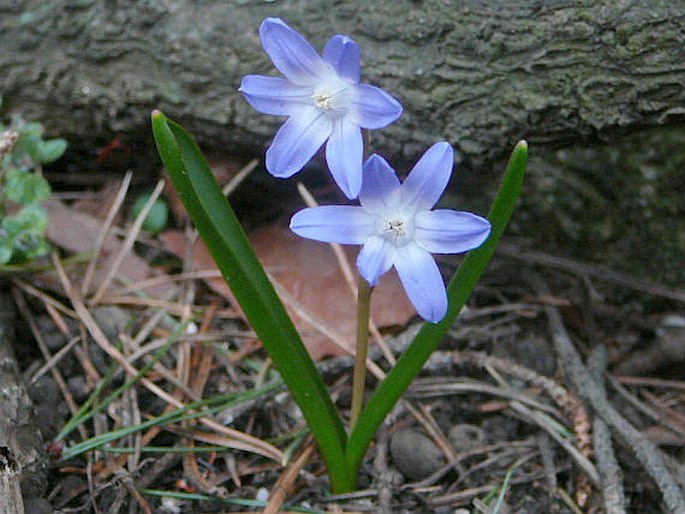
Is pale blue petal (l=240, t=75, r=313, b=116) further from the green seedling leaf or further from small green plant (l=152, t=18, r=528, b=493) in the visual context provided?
the green seedling leaf

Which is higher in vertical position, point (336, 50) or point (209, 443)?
point (336, 50)

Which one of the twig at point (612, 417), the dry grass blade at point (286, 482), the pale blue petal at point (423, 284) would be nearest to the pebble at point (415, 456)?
the dry grass blade at point (286, 482)

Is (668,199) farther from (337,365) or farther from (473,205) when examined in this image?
(337,365)

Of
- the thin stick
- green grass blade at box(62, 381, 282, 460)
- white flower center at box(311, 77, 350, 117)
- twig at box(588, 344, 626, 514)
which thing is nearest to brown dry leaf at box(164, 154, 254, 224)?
the thin stick

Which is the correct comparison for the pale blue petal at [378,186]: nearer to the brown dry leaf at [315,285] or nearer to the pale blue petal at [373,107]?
the pale blue petal at [373,107]

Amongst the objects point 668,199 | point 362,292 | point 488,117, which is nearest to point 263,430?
point 362,292

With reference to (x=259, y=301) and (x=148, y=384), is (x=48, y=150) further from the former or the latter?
(x=259, y=301)
